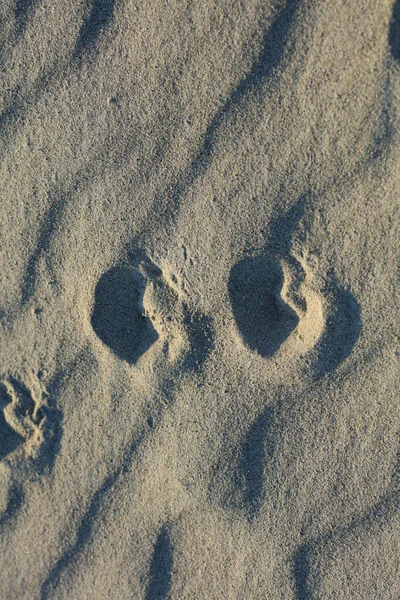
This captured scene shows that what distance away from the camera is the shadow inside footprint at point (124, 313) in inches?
38.4

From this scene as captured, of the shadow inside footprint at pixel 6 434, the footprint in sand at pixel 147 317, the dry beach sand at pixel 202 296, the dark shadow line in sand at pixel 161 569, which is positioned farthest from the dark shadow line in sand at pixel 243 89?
the dark shadow line in sand at pixel 161 569

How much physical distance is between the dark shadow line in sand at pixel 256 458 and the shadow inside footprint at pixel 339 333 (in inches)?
5.9

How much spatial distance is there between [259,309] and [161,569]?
609mm

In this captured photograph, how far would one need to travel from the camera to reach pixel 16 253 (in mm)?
1011

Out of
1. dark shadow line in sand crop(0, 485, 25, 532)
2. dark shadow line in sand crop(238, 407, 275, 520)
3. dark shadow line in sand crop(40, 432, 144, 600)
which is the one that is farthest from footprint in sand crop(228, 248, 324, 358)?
dark shadow line in sand crop(0, 485, 25, 532)

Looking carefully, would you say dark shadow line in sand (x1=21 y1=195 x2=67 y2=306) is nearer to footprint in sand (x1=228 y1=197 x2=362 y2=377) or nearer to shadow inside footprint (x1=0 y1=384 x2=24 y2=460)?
shadow inside footprint (x1=0 y1=384 x2=24 y2=460)

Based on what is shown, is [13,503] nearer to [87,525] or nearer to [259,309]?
[87,525]

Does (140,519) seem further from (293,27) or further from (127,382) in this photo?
(293,27)

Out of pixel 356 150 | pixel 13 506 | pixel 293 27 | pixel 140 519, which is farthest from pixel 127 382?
pixel 293 27

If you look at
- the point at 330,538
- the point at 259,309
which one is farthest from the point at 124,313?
the point at 330,538

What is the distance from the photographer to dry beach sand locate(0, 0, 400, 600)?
0.88m

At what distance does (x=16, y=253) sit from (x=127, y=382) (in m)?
0.37

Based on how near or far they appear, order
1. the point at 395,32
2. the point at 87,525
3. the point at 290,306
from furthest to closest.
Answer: the point at 87,525 < the point at 290,306 < the point at 395,32

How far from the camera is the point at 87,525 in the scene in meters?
1.04
